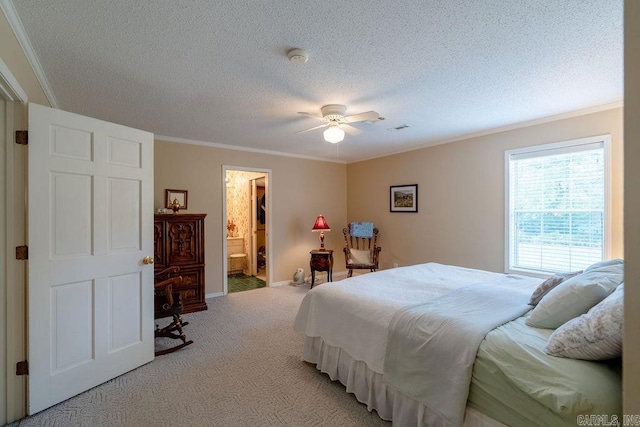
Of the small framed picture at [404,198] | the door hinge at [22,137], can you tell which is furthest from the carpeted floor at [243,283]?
the door hinge at [22,137]

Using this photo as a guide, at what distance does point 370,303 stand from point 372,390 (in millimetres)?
561

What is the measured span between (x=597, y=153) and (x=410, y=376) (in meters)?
3.33

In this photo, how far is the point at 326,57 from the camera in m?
2.10

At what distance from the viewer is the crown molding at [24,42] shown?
1.57m

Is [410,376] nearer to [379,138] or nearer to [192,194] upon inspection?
[379,138]

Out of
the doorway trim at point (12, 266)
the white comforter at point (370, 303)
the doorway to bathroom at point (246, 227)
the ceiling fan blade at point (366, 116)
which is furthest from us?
the doorway to bathroom at point (246, 227)

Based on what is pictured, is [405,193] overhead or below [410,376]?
overhead

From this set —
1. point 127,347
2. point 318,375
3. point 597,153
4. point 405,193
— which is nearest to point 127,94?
point 127,347

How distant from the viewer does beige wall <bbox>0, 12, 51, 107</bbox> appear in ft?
5.25

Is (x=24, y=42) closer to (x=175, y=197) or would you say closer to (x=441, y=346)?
(x=175, y=197)

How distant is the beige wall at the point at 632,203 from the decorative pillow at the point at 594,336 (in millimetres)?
347

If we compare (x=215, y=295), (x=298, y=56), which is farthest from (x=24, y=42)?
(x=215, y=295)

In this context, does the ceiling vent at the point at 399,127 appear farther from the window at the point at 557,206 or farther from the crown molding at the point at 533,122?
the window at the point at 557,206

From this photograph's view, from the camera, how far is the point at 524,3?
1563 mm
